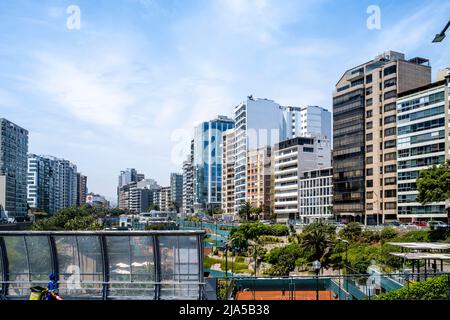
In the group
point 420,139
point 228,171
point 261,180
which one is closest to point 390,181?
point 420,139

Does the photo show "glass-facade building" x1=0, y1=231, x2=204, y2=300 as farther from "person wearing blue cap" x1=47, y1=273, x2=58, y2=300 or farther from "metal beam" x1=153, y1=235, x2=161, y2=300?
"person wearing blue cap" x1=47, y1=273, x2=58, y2=300

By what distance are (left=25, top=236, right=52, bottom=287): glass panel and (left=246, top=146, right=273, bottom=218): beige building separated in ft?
289

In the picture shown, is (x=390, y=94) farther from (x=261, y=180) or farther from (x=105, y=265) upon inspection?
(x=105, y=265)

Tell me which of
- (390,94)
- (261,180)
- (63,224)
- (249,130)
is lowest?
(63,224)

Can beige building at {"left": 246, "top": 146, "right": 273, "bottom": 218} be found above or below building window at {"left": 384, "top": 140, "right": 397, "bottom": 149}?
below

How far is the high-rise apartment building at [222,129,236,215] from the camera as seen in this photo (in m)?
122

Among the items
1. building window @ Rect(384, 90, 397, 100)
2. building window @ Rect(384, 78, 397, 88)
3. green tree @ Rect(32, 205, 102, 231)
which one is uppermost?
building window @ Rect(384, 78, 397, 88)

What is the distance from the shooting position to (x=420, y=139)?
58781 mm

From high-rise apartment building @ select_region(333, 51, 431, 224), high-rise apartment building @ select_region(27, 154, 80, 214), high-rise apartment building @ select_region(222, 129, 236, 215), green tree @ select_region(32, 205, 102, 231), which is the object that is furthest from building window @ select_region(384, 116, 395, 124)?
high-rise apartment building @ select_region(27, 154, 80, 214)

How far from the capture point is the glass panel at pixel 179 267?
8.12 meters

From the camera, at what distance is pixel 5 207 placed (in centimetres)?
9825

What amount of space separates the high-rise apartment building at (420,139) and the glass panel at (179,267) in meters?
53.3

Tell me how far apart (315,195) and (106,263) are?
7487 centimetres

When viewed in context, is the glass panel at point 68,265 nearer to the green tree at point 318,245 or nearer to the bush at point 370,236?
the green tree at point 318,245
